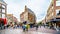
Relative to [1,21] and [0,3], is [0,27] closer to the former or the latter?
[1,21]

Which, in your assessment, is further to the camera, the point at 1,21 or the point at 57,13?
the point at 57,13

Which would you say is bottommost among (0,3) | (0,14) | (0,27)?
(0,27)

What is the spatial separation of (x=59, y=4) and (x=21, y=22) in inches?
293

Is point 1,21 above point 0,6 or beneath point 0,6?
beneath

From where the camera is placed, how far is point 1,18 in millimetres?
16312

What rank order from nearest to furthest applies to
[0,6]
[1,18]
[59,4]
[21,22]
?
[21,22], [1,18], [0,6], [59,4]

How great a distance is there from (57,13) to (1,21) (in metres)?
8.76

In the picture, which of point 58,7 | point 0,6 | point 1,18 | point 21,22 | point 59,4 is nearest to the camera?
point 21,22

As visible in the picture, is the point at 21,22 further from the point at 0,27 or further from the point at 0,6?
the point at 0,6

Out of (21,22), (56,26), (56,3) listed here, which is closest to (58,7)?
(56,3)

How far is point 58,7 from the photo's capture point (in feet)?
75.0

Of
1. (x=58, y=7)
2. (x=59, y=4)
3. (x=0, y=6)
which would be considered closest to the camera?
(x=0, y=6)

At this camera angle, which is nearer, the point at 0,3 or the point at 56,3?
the point at 0,3

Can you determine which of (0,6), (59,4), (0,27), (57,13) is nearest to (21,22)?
(0,27)
